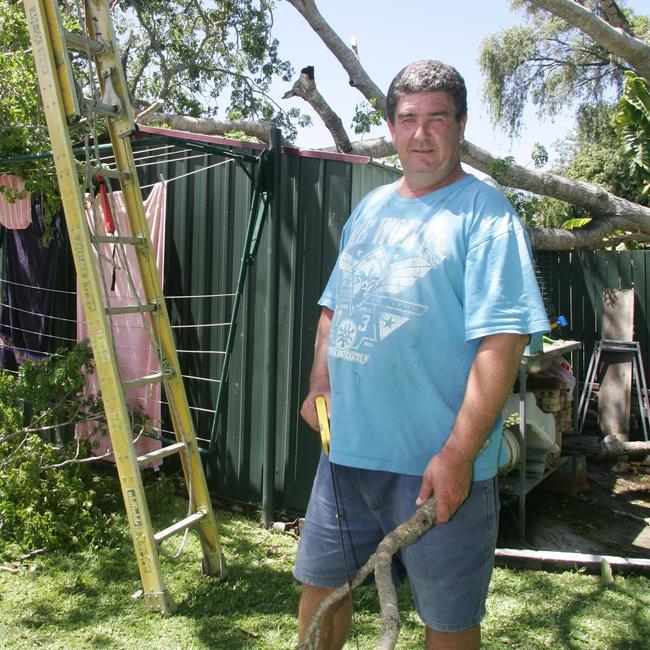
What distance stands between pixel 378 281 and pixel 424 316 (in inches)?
6.9

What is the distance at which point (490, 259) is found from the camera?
170 cm

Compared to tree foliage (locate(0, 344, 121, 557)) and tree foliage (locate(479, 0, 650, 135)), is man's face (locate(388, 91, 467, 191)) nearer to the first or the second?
tree foliage (locate(0, 344, 121, 557))

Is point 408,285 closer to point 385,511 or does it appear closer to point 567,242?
point 385,511

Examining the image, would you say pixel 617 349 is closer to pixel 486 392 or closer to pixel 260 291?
pixel 260 291

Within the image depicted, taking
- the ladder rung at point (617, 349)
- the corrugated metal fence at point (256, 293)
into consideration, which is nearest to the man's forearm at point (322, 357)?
the corrugated metal fence at point (256, 293)

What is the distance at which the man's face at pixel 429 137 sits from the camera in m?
1.86

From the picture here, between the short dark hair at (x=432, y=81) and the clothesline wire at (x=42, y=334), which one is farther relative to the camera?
the clothesline wire at (x=42, y=334)

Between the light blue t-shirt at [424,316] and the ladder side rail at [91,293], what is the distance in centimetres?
156

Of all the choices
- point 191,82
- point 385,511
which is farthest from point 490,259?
point 191,82

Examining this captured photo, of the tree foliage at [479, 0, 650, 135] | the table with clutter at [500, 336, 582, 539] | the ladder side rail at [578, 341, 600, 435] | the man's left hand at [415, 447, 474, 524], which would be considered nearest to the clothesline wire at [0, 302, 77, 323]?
the table with clutter at [500, 336, 582, 539]

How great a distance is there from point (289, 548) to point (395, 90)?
306 centimetres

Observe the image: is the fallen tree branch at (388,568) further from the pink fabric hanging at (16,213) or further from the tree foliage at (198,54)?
the tree foliage at (198,54)

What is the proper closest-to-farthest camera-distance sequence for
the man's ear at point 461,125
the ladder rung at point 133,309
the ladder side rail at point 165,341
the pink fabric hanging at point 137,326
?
the man's ear at point 461,125 < the ladder rung at point 133,309 < the ladder side rail at point 165,341 < the pink fabric hanging at point 137,326

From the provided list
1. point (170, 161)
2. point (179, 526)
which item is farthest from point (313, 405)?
point (170, 161)
